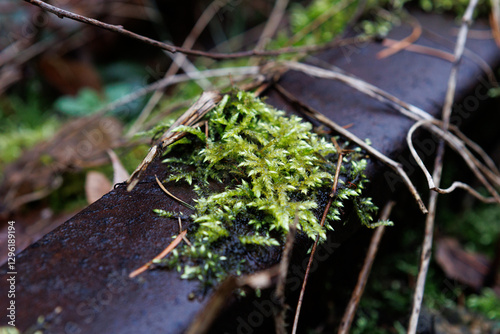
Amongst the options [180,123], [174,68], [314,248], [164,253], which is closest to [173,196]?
[164,253]

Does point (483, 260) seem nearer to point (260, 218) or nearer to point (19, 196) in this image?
point (260, 218)

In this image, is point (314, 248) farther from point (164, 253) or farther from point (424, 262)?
point (424, 262)

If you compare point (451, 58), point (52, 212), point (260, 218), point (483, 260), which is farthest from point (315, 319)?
point (52, 212)

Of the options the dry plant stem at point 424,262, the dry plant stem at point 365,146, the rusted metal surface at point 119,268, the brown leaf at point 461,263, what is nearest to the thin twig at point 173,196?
the rusted metal surface at point 119,268

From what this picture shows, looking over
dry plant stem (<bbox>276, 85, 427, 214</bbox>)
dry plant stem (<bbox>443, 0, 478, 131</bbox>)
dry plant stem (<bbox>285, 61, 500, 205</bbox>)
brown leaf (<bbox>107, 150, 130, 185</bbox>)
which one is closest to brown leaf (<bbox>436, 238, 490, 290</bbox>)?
dry plant stem (<bbox>285, 61, 500, 205</bbox>)

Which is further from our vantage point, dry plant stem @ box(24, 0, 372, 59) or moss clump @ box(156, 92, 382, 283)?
dry plant stem @ box(24, 0, 372, 59)

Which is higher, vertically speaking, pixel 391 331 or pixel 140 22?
pixel 140 22

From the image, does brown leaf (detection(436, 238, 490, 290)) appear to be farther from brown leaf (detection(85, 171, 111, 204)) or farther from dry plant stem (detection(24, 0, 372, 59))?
brown leaf (detection(85, 171, 111, 204))
